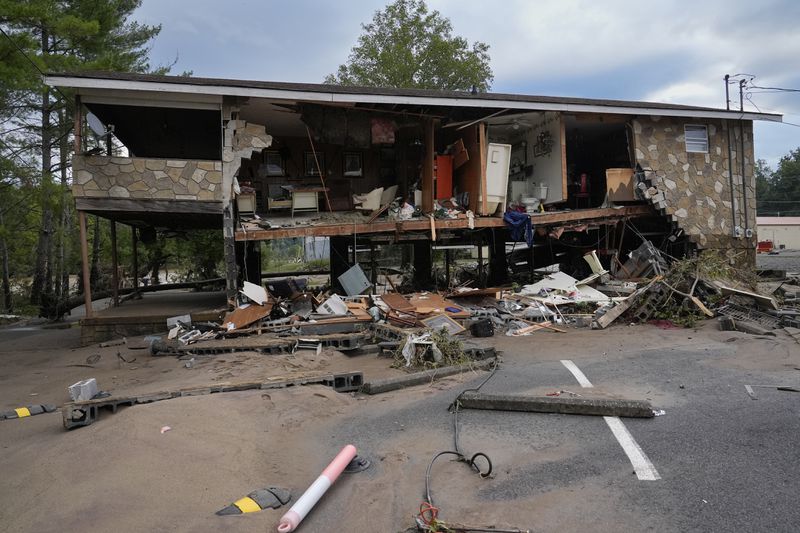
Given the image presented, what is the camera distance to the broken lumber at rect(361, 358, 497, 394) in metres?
6.49

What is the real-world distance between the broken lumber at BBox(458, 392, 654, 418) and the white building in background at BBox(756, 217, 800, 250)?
6073cm

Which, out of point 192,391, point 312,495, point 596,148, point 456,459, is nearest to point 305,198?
point 192,391

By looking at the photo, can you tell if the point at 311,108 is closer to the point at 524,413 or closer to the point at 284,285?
the point at 284,285

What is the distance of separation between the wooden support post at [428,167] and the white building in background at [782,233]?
54294 millimetres

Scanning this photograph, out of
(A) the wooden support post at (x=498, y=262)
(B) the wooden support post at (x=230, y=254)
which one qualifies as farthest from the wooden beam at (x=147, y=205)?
(A) the wooden support post at (x=498, y=262)

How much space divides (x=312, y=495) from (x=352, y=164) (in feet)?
43.9

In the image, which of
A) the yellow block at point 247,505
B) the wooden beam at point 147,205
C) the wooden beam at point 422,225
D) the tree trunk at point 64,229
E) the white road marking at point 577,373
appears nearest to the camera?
the yellow block at point 247,505

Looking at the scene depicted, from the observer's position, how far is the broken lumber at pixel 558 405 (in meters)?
4.91

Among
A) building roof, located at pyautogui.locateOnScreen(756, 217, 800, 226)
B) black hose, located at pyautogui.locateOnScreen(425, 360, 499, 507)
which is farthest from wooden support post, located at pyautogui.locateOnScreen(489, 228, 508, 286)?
building roof, located at pyautogui.locateOnScreen(756, 217, 800, 226)

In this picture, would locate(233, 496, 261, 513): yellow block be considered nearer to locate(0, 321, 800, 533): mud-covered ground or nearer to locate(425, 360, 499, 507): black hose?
locate(0, 321, 800, 533): mud-covered ground

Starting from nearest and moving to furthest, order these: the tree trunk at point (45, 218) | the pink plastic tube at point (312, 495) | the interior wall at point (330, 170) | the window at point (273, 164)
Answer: the pink plastic tube at point (312, 495), the window at point (273, 164), the interior wall at point (330, 170), the tree trunk at point (45, 218)

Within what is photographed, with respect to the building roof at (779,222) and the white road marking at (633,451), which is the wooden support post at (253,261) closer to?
the white road marking at (633,451)

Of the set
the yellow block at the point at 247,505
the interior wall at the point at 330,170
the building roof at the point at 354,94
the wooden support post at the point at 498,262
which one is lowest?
the yellow block at the point at 247,505

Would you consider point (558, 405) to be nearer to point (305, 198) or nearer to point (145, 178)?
point (145, 178)
